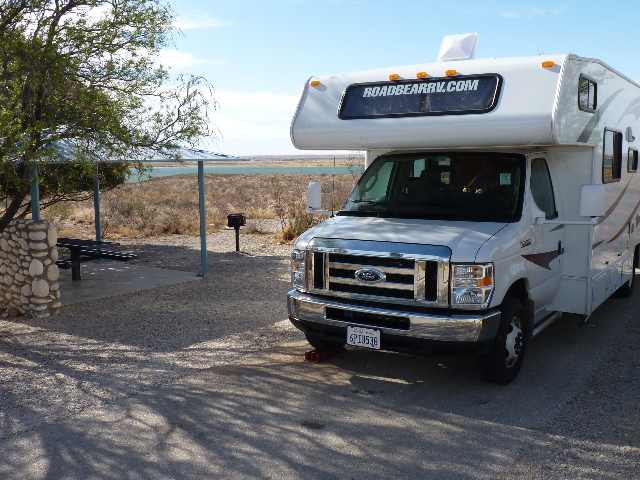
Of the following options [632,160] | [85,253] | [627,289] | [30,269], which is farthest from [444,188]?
[85,253]

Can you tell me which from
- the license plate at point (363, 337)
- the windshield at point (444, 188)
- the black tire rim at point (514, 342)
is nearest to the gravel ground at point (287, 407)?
the black tire rim at point (514, 342)

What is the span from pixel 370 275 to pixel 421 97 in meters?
1.89

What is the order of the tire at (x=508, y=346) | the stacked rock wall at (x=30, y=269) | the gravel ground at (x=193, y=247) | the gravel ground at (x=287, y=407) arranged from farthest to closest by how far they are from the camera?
the gravel ground at (x=193, y=247), the stacked rock wall at (x=30, y=269), the tire at (x=508, y=346), the gravel ground at (x=287, y=407)

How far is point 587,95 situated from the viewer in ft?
22.2

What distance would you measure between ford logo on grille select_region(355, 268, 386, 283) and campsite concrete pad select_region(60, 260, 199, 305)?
551 cm

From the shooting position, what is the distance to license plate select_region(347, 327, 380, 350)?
577cm

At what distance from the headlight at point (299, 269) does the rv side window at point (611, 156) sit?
3.54 meters

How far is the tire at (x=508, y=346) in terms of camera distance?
232 inches

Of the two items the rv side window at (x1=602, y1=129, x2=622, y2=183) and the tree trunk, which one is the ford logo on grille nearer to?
the rv side window at (x1=602, y1=129, x2=622, y2=183)

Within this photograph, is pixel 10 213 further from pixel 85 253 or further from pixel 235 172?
pixel 235 172

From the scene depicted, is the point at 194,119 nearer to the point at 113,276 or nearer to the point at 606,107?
the point at 113,276

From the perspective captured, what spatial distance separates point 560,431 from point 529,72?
3.11m

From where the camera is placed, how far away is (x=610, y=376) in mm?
6406

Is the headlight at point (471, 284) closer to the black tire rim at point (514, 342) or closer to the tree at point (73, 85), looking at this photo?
the black tire rim at point (514, 342)
